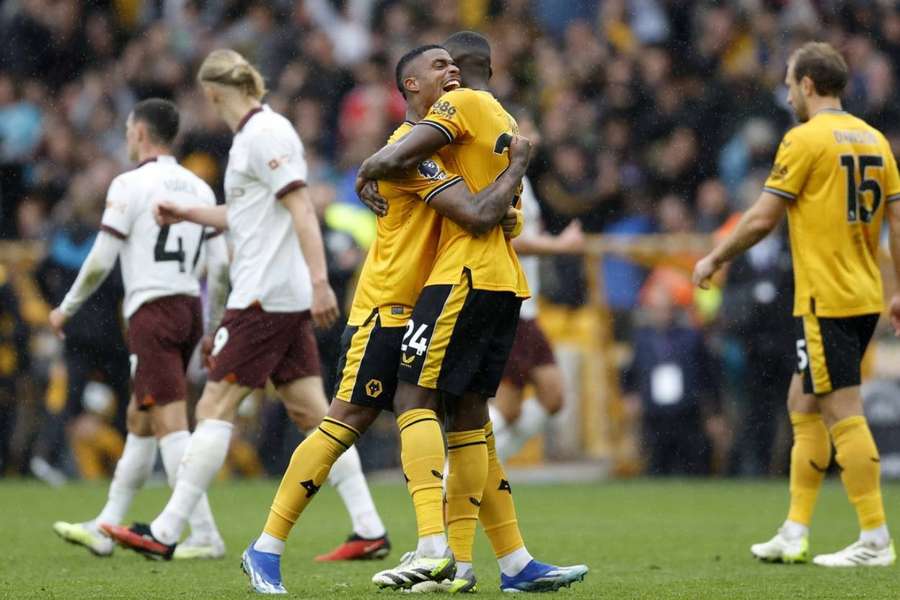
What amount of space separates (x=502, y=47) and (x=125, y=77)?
4.51 meters

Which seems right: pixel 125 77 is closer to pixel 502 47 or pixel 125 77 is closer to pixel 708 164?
pixel 502 47

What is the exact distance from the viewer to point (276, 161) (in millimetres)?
8203

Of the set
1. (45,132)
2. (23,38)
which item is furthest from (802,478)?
(23,38)

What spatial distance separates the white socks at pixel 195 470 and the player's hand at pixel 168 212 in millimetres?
1005

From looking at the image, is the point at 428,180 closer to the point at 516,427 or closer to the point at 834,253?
the point at 834,253

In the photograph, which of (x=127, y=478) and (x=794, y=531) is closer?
(x=794, y=531)

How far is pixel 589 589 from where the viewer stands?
22.4ft

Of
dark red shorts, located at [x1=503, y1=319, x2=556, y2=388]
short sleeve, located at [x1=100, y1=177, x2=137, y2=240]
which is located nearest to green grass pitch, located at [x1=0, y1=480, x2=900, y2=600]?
dark red shorts, located at [x1=503, y1=319, x2=556, y2=388]

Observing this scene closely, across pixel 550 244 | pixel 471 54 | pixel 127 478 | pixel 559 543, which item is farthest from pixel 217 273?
pixel 559 543

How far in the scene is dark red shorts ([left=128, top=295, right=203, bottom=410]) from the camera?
8.73 metres

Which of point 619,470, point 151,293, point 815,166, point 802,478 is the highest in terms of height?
point 815,166

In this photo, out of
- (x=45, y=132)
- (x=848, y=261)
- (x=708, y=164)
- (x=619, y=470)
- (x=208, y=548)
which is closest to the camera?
(x=848, y=261)

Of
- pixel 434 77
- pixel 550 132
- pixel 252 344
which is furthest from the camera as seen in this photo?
pixel 550 132

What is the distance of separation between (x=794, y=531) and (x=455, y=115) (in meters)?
3.08
